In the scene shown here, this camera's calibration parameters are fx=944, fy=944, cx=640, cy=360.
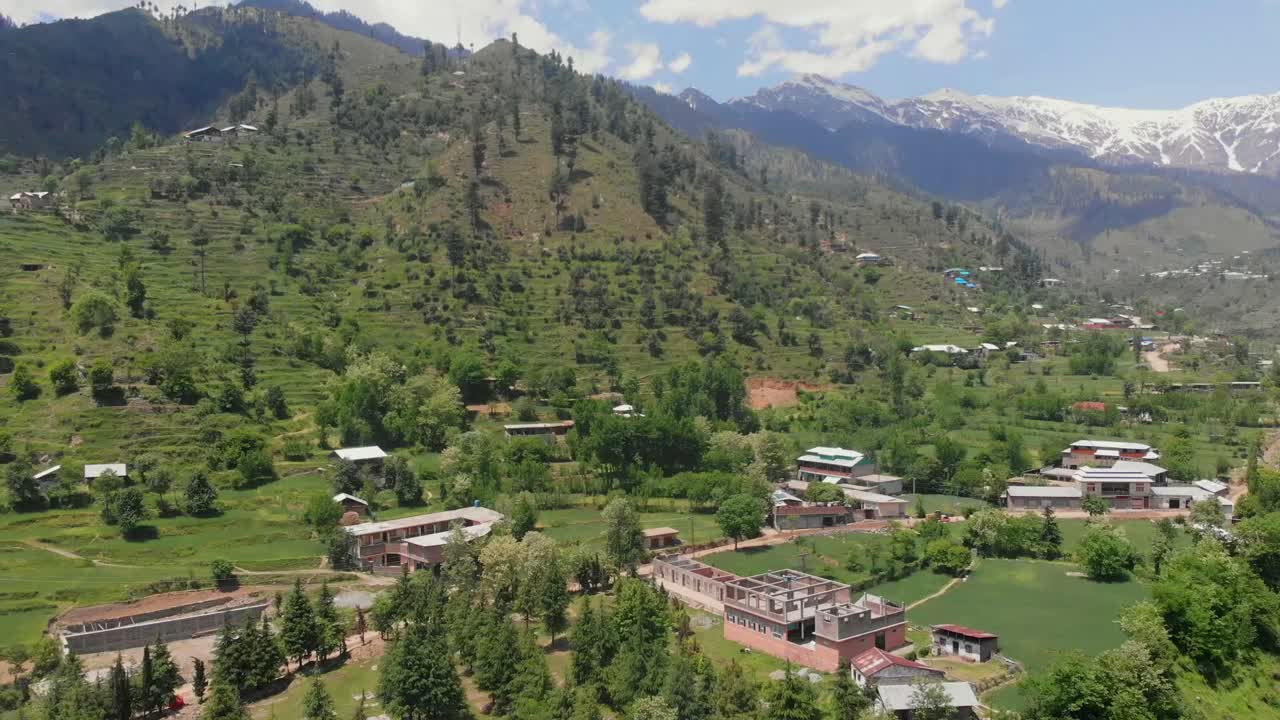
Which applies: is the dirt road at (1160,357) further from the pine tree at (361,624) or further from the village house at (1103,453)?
the pine tree at (361,624)

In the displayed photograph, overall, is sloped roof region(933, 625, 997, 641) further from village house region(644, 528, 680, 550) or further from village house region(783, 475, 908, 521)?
village house region(783, 475, 908, 521)

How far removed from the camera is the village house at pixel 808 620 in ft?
113

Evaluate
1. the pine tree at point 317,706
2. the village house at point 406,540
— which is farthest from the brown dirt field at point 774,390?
the pine tree at point 317,706

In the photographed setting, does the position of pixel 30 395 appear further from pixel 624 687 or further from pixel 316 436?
pixel 624 687

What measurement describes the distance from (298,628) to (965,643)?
24614 millimetres

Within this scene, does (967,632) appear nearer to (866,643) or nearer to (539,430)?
(866,643)

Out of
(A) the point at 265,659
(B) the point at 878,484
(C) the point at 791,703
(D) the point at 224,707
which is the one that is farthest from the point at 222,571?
(B) the point at 878,484

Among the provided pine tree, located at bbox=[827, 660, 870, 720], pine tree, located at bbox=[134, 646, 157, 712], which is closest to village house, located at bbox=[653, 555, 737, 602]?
pine tree, located at bbox=[827, 660, 870, 720]

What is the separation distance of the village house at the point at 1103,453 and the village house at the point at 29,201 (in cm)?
8872

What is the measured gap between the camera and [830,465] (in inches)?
2472

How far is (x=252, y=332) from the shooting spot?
70.9 meters

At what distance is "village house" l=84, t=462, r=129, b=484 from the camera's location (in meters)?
49.5

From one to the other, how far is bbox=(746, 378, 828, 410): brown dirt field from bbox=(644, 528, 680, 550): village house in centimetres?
2926

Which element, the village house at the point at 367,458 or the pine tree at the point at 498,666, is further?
the village house at the point at 367,458
